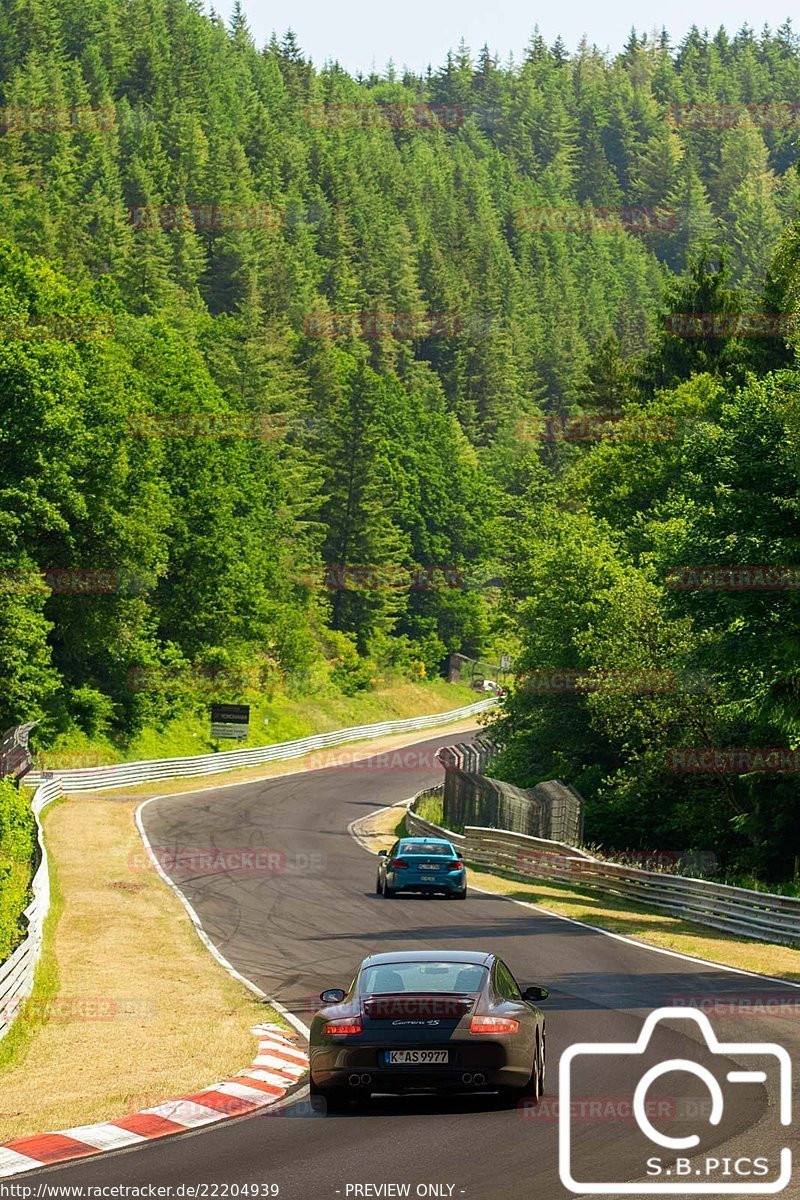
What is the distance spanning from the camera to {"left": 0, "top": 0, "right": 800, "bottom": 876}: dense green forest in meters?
44.8

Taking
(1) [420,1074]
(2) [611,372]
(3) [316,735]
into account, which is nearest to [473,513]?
(2) [611,372]

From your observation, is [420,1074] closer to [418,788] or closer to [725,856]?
[725,856]

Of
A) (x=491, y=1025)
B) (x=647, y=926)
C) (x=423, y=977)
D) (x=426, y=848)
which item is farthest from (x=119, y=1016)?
(x=426, y=848)

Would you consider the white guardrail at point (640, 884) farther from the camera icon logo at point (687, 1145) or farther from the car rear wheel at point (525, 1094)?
Answer: the car rear wheel at point (525, 1094)

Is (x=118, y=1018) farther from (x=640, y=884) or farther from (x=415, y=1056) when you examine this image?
(x=640, y=884)

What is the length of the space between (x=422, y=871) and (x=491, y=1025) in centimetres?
2242

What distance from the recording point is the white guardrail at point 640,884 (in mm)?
30234

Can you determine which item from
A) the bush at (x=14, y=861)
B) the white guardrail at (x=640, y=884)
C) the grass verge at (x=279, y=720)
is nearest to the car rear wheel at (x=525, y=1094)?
the bush at (x=14, y=861)

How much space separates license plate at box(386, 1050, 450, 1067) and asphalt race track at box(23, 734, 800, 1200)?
454mm

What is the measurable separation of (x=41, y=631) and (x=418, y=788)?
730 inches

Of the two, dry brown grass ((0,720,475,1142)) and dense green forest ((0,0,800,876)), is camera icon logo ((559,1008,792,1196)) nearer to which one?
dry brown grass ((0,720,475,1142))

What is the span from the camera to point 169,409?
83.4m

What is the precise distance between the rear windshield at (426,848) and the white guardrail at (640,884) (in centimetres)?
471

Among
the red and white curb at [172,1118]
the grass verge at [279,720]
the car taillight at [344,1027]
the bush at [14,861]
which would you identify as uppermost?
the car taillight at [344,1027]
